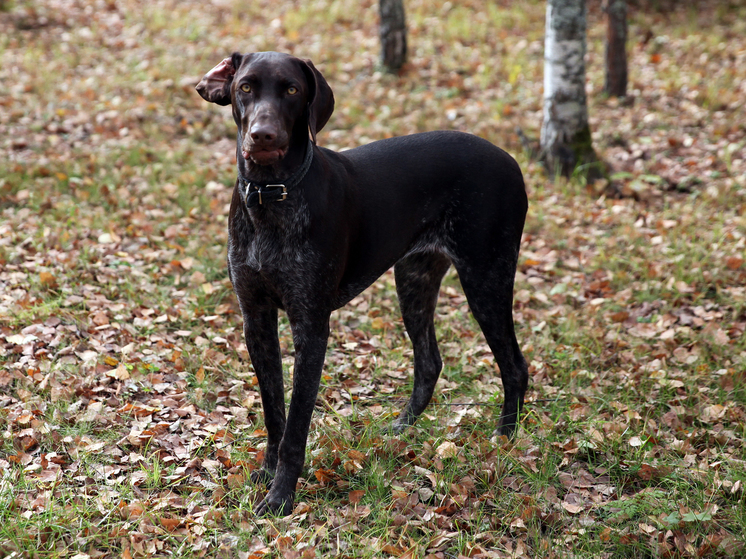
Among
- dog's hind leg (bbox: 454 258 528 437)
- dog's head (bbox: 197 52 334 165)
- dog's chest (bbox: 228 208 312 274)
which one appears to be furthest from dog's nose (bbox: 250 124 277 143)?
dog's hind leg (bbox: 454 258 528 437)

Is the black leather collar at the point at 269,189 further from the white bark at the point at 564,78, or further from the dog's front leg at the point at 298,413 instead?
the white bark at the point at 564,78

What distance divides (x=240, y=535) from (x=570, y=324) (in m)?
3.47

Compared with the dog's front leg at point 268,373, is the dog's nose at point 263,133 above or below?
above

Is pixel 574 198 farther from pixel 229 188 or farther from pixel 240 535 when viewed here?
pixel 240 535

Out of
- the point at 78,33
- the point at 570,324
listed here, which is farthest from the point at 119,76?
the point at 570,324

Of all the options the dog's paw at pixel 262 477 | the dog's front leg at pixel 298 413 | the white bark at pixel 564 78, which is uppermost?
the white bark at pixel 564 78

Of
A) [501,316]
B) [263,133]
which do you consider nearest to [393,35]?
[501,316]

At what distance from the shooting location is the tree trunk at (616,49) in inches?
402

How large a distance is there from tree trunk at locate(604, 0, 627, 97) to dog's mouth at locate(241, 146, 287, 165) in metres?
8.56

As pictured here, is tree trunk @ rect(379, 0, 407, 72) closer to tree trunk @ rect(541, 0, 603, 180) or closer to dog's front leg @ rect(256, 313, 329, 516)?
tree trunk @ rect(541, 0, 603, 180)

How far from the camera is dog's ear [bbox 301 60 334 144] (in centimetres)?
353

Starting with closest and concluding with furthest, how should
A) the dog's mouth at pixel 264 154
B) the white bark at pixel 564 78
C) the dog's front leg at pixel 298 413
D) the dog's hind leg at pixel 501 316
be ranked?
1. the dog's mouth at pixel 264 154
2. the dog's front leg at pixel 298 413
3. the dog's hind leg at pixel 501 316
4. the white bark at pixel 564 78

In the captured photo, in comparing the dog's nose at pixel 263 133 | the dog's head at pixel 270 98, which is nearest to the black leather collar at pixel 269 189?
the dog's head at pixel 270 98

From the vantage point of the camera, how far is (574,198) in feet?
27.1
